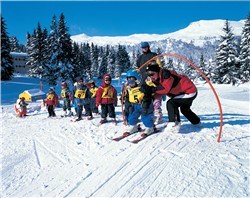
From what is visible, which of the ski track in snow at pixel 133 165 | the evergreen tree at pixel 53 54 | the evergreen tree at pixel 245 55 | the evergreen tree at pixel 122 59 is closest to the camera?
the ski track in snow at pixel 133 165

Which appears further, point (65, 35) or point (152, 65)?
point (65, 35)

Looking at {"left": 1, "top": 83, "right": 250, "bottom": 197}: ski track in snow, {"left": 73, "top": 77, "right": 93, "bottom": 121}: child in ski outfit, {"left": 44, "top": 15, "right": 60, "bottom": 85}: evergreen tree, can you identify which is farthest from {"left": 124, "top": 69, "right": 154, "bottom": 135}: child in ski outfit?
{"left": 44, "top": 15, "right": 60, "bottom": 85}: evergreen tree

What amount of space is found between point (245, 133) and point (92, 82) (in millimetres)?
6970

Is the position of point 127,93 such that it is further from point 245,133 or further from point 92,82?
point 92,82

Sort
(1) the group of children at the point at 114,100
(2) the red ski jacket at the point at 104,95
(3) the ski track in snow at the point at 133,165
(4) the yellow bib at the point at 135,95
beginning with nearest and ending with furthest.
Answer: (3) the ski track in snow at the point at 133,165
(1) the group of children at the point at 114,100
(4) the yellow bib at the point at 135,95
(2) the red ski jacket at the point at 104,95

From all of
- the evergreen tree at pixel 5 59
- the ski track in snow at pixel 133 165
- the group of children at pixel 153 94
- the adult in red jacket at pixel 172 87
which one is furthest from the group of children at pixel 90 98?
the evergreen tree at pixel 5 59

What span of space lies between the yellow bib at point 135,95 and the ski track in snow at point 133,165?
0.93m

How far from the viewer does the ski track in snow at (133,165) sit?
341cm

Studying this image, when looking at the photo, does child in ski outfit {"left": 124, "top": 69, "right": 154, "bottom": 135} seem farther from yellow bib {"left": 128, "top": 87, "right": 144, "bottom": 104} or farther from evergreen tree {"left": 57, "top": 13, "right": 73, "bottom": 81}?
evergreen tree {"left": 57, "top": 13, "right": 73, "bottom": 81}

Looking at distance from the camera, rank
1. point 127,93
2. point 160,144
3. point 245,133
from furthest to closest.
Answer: point 127,93 < point 245,133 < point 160,144

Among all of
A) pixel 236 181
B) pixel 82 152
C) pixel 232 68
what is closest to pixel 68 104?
pixel 82 152

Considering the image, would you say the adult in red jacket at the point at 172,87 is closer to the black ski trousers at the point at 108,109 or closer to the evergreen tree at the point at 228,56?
the black ski trousers at the point at 108,109

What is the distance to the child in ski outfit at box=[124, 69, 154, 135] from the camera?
550 centimetres

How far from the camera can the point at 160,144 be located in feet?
16.2
